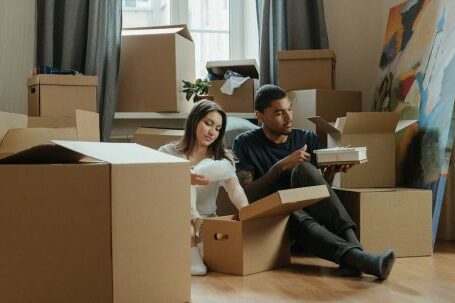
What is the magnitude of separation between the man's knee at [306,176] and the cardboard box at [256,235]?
0.34 ft

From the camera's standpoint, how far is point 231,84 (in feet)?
11.0

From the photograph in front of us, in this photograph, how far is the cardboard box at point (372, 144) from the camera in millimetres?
2578

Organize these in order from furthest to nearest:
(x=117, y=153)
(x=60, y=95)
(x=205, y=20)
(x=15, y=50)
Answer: (x=205, y=20) < (x=15, y=50) < (x=60, y=95) < (x=117, y=153)

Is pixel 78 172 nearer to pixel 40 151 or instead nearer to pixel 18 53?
pixel 40 151

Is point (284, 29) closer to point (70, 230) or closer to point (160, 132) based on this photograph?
point (160, 132)

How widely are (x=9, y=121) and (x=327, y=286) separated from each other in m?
1.48

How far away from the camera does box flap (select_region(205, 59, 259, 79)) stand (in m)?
3.36

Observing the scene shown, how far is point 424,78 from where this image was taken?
109 inches

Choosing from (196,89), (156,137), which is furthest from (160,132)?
(196,89)

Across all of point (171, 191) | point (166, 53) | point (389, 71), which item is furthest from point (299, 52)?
point (171, 191)

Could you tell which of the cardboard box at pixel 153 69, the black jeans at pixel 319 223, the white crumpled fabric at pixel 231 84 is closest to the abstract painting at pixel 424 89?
the black jeans at pixel 319 223

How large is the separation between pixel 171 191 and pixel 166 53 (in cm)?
204

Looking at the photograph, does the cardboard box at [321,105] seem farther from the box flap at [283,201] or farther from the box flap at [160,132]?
the box flap at [283,201]

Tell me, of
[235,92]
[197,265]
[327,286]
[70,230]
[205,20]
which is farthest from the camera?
[205,20]
